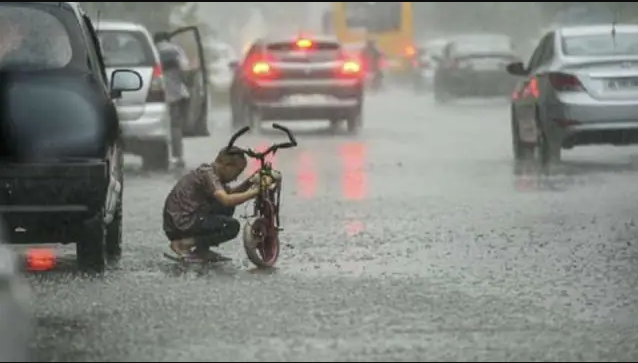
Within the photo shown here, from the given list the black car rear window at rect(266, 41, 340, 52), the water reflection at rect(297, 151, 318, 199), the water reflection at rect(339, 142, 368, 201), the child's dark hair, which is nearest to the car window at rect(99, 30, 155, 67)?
the water reflection at rect(297, 151, 318, 199)

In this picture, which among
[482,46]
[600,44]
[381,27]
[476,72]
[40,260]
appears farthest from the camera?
[381,27]

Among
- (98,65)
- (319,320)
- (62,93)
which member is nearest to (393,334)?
(319,320)

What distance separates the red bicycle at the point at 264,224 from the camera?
1181 cm

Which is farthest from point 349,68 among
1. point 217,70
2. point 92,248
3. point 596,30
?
point 217,70

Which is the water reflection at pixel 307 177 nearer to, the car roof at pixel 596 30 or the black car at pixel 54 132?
the car roof at pixel 596 30

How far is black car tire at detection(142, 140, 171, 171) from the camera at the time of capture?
2058 centimetres

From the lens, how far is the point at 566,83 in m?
20.4

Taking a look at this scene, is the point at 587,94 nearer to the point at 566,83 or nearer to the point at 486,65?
the point at 566,83

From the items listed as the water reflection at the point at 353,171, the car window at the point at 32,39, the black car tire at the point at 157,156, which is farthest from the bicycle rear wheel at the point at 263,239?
the black car tire at the point at 157,156

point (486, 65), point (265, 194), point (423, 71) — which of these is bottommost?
point (423, 71)

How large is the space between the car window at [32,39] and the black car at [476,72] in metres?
31.5

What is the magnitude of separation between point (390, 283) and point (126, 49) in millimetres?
10104

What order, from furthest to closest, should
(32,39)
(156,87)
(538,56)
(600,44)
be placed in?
1. (538,56)
2. (600,44)
3. (156,87)
4. (32,39)

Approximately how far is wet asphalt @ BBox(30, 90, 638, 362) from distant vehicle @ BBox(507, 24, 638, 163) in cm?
59
